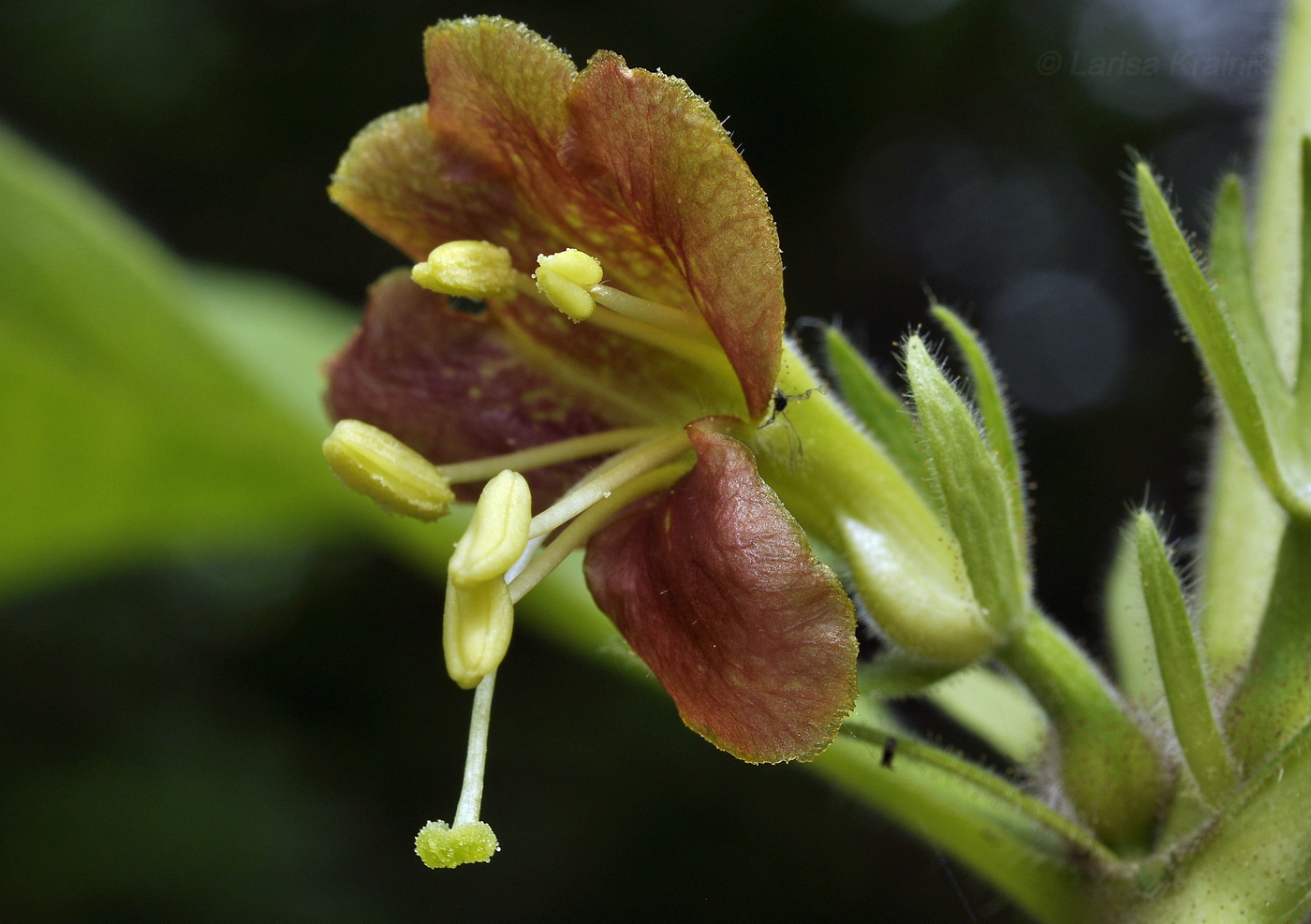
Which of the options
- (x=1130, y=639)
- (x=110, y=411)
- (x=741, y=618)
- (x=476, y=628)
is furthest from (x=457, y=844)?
(x=110, y=411)

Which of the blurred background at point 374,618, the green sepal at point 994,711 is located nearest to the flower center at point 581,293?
the green sepal at point 994,711

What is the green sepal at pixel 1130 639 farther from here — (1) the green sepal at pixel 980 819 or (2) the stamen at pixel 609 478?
(2) the stamen at pixel 609 478

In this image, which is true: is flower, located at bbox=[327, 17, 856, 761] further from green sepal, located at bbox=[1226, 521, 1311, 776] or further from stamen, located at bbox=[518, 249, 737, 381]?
green sepal, located at bbox=[1226, 521, 1311, 776]

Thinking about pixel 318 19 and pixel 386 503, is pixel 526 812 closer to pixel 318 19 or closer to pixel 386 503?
pixel 318 19

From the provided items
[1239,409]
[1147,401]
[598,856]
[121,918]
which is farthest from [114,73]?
[1147,401]

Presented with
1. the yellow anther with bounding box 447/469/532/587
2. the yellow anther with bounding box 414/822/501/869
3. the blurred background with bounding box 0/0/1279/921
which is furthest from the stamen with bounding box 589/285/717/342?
the blurred background with bounding box 0/0/1279/921

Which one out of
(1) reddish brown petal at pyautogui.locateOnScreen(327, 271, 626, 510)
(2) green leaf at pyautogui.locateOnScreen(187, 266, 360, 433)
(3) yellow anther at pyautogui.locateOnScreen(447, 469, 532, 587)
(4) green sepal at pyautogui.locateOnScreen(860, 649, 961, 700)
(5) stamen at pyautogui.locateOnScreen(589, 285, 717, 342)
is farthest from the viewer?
(2) green leaf at pyautogui.locateOnScreen(187, 266, 360, 433)
